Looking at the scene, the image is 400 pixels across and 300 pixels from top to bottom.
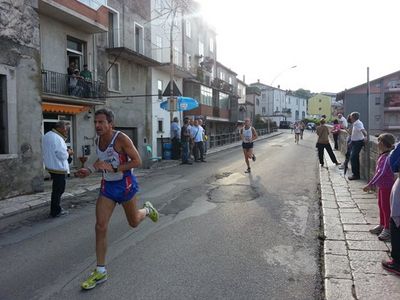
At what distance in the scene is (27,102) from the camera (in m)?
10.1

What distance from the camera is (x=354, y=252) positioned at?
496 cm

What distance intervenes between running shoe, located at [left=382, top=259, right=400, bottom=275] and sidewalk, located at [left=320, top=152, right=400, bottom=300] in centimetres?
6

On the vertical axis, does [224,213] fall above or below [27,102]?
below

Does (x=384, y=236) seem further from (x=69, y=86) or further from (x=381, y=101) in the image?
(x=381, y=101)

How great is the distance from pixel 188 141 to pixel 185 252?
12.3 metres

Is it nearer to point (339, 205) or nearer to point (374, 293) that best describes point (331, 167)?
point (339, 205)

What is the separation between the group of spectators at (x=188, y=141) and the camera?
1722 cm

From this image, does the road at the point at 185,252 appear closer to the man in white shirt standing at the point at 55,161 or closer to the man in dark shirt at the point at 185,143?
the man in white shirt standing at the point at 55,161

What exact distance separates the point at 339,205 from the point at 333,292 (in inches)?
156

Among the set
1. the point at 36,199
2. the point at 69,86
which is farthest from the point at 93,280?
the point at 69,86

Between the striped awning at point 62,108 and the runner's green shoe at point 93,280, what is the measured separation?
1068cm

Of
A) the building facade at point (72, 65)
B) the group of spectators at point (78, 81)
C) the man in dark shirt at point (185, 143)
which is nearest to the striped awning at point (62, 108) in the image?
the building facade at point (72, 65)

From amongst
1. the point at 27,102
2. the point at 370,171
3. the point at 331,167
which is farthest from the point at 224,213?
the point at 331,167

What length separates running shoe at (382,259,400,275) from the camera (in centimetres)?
429
